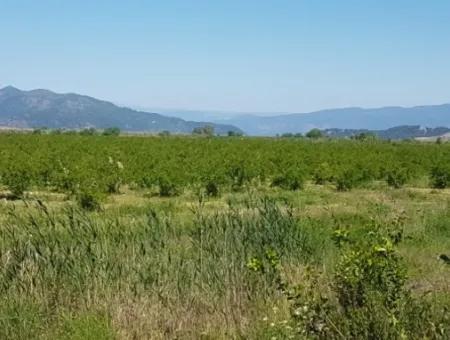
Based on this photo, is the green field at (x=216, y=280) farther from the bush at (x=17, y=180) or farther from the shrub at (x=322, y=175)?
the shrub at (x=322, y=175)

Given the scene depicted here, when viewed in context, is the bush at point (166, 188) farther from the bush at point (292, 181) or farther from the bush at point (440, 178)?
the bush at point (440, 178)

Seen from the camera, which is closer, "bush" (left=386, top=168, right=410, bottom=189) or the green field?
the green field

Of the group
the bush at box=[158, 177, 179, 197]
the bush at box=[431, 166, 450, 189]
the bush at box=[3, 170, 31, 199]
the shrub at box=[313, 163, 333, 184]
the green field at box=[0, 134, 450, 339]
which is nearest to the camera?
the green field at box=[0, 134, 450, 339]

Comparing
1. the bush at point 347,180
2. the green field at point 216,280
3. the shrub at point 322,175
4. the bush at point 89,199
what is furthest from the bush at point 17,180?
the green field at point 216,280

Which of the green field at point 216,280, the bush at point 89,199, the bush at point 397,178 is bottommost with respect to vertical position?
the bush at point 397,178

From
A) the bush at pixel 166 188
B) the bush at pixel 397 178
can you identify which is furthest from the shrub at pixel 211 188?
the bush at pixel 397 178

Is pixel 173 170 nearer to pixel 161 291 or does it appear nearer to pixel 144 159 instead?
pixel 144 159

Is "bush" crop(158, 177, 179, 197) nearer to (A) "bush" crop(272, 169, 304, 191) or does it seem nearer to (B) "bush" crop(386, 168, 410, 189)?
(A) "bush" crop(272, 169, 304, 191)

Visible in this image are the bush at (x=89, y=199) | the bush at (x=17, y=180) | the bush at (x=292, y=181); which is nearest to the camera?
the bush at (x=89, y=199)

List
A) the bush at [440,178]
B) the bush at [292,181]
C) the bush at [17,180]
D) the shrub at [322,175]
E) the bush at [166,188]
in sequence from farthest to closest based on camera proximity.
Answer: the shrub at [322,175] → the bush at [440,178] → the bush at [292,181] → the bush at [166,188] → the bush at [17,180]

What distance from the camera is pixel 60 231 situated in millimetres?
7312

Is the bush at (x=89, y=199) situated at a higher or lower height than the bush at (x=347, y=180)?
higher

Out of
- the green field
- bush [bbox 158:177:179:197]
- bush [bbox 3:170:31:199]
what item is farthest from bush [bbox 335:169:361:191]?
the green field

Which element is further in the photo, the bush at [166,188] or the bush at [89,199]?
the bush at [166,188]
